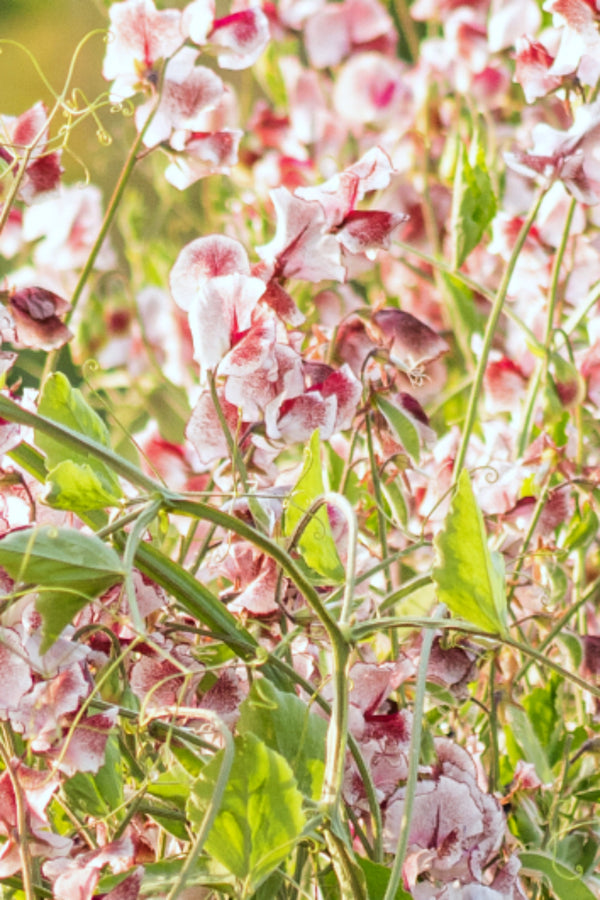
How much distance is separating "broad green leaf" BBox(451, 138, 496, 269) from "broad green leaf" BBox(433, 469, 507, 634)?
0.26 metres

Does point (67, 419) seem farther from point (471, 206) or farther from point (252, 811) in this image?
point (471, 206)

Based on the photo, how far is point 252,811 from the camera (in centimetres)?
26

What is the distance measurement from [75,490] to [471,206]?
0.29 m

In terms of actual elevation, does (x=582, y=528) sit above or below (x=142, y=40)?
below

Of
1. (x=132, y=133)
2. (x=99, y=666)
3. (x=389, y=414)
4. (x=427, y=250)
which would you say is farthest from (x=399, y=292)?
(x=99, y=666)

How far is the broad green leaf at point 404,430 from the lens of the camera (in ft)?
1.33

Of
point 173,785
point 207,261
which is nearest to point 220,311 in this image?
point 207,261

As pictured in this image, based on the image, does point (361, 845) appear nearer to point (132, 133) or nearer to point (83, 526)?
point (83, 526)

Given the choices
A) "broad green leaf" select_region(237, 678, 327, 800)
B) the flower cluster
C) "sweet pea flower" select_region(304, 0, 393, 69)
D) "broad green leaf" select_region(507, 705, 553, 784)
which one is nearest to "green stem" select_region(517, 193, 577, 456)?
the flower cluster

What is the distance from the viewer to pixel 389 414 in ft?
1.33

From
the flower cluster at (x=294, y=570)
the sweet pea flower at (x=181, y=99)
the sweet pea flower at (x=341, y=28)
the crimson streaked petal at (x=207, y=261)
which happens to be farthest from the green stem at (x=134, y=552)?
the sweet pea flower at (x=341, y=28)

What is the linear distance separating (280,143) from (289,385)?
2.41ft

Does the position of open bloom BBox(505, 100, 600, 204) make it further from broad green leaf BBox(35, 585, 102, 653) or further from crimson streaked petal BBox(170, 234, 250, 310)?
broad green leaf BBox(35, 585, 102, 653)

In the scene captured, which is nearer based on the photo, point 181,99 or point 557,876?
point 557,876
